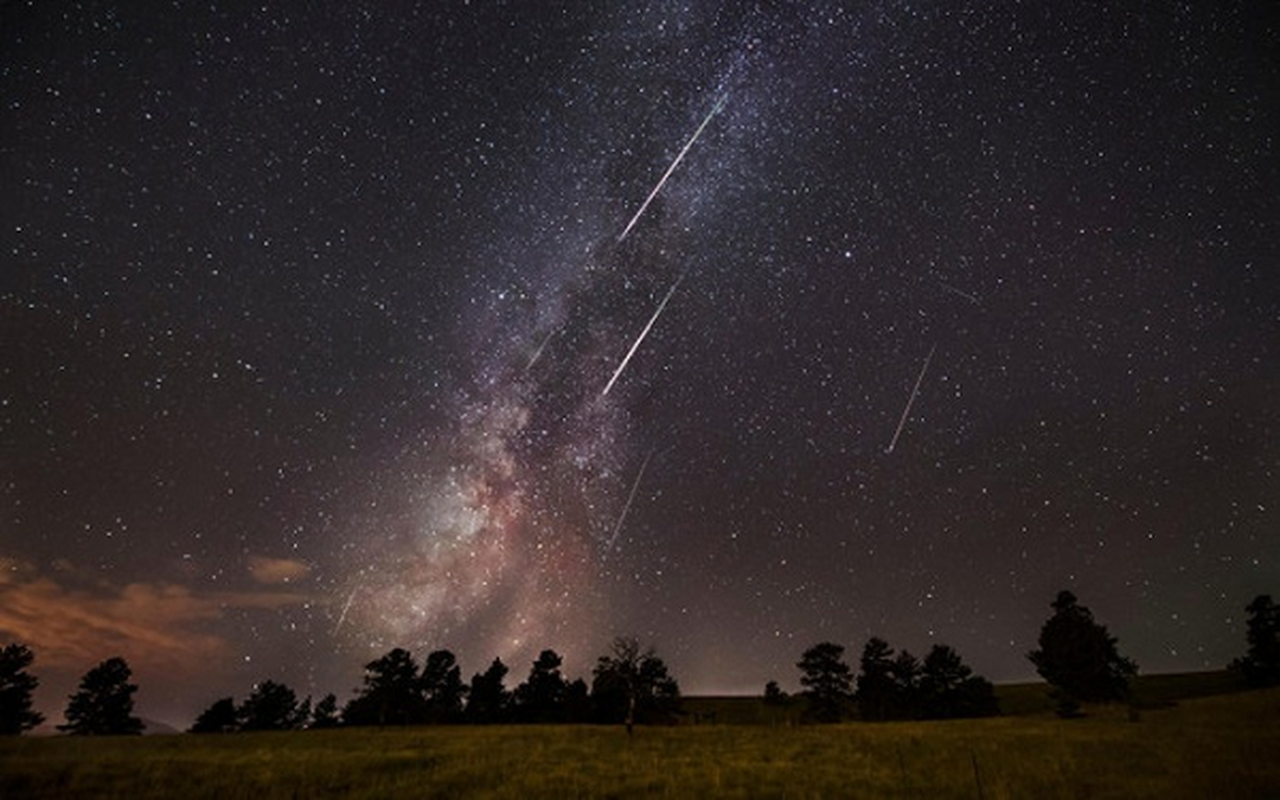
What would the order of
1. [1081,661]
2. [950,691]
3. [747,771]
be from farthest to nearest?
[950,691] < [1081,661] < [747,771]

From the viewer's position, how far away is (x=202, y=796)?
15.6 metres

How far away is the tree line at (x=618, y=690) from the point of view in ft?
179

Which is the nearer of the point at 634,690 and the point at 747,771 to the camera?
the point at 747,771

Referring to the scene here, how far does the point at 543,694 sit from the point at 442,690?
12820mm

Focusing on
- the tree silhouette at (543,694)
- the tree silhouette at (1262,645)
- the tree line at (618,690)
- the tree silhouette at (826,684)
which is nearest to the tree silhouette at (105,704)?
the tree line at (618,690)

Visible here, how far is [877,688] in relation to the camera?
6888 cm

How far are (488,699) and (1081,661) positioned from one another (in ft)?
199

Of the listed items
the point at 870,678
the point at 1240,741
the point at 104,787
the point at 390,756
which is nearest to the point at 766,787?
the point at 390,756

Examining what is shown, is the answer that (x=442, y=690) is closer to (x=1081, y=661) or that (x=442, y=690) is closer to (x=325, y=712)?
(x=325, y=712)

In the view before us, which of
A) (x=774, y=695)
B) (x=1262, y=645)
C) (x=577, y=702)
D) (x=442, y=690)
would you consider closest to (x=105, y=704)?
(x=442, y=690)

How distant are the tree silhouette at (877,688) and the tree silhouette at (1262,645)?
31.6 meters

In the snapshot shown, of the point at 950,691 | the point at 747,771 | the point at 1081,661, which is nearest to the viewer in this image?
the point at 747,771

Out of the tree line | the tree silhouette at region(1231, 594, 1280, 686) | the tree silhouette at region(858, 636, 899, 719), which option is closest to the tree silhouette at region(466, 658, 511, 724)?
the tree line

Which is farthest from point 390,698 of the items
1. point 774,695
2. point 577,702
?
point 774,695
